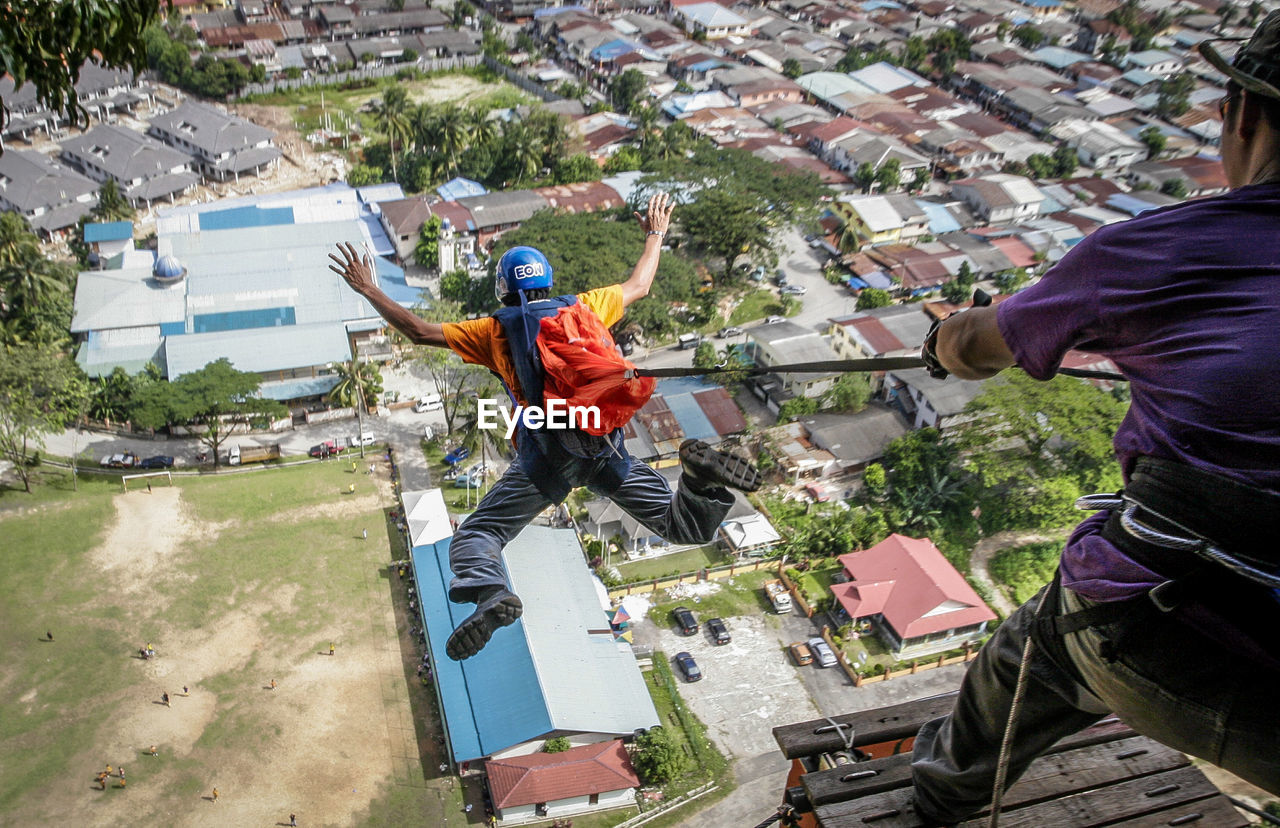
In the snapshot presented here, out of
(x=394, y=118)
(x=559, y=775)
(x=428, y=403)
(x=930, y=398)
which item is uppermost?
(x=394, y=118)

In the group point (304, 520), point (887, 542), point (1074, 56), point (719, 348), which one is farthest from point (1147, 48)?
point (304, 520)

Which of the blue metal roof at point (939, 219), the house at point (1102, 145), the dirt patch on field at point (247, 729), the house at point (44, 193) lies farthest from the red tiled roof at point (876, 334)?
the house at point (44, 193)

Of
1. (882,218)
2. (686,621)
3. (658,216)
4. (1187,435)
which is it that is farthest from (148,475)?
(882,218)

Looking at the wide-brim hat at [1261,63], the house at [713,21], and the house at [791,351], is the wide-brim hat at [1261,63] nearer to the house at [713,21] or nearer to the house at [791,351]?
the house at [791,351]

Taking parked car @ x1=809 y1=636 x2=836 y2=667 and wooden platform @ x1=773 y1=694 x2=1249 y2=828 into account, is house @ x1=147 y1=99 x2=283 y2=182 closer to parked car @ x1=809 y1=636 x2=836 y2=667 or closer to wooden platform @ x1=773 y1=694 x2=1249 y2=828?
parked car @ x1=809 y1=636 x2=836 y2=667

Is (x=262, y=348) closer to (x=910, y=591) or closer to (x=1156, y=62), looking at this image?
(x=910, y=591)

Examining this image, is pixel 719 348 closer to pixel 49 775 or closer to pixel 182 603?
pixel 182 603
